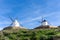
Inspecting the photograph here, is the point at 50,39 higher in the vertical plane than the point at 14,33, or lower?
lower

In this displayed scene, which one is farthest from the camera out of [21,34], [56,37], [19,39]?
[21,34]

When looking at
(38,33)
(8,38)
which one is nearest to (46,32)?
(38,33)

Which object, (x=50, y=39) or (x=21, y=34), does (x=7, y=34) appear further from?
(x=50, y=39)

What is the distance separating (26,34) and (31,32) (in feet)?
4.03

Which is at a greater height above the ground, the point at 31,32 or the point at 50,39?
the point at 31,32

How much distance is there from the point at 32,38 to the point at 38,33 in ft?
8.89

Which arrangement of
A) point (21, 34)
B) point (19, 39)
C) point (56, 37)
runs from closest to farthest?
point (56, 37), point (19, 39), point (21, 34)

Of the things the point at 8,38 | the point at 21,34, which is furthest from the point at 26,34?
the point at 8,38

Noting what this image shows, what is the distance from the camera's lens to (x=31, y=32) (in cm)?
4484

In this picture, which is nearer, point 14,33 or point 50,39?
point 50,39

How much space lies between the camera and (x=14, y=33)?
45.8 metres

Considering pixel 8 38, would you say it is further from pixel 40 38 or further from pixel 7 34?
pixel 40 38

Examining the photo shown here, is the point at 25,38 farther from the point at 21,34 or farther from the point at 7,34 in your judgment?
the point at 7,34

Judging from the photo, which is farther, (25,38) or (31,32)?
(31,32)
